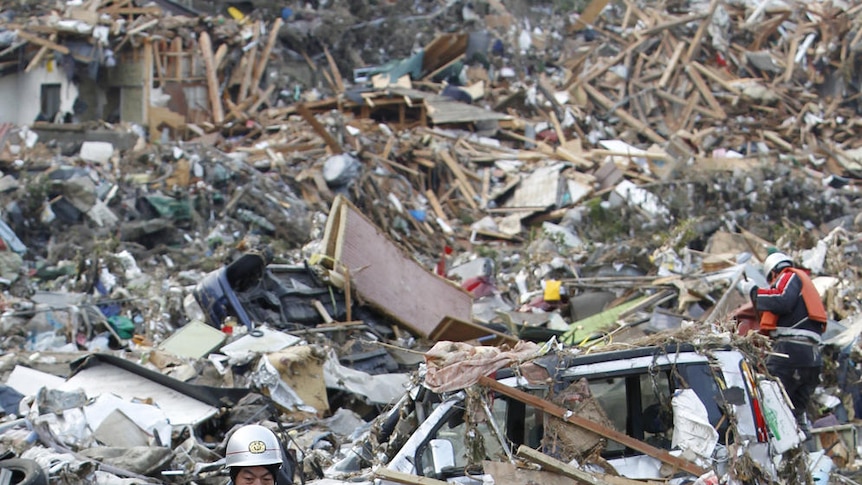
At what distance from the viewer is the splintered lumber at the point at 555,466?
4.43 meters

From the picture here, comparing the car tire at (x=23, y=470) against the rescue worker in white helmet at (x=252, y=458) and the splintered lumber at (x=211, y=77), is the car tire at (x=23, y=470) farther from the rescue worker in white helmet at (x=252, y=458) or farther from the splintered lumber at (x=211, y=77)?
the splintered lumber at (x=211, y=77)

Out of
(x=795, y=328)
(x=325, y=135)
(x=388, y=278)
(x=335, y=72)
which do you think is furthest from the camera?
(x=335, y=72)

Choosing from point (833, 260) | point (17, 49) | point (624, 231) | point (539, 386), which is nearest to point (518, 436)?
point (539, 386)

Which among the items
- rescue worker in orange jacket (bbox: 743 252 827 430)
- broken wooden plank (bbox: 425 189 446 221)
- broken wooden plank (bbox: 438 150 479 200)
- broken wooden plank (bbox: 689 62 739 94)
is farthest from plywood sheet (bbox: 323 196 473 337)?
broken wooden plank (bbox: 689 62 739 94)

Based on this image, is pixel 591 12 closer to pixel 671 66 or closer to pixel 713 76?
pixel 671 66

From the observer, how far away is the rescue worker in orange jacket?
22.9 ft

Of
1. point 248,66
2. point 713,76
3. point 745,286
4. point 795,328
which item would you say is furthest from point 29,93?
point 795,328

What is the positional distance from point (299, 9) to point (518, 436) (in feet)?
68.4

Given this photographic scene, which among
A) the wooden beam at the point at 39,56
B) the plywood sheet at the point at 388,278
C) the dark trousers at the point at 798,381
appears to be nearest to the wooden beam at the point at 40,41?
the wooden beam at the point at 39,56

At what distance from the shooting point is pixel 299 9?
24375mm

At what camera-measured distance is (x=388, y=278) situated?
1028 centimetres

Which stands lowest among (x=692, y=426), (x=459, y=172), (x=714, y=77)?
(x=459, y=172)

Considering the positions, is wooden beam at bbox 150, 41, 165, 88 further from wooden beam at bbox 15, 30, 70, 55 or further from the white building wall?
wooden beam at bbox 15, 30, 70, 55

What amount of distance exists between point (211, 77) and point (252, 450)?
1810 centimetres
